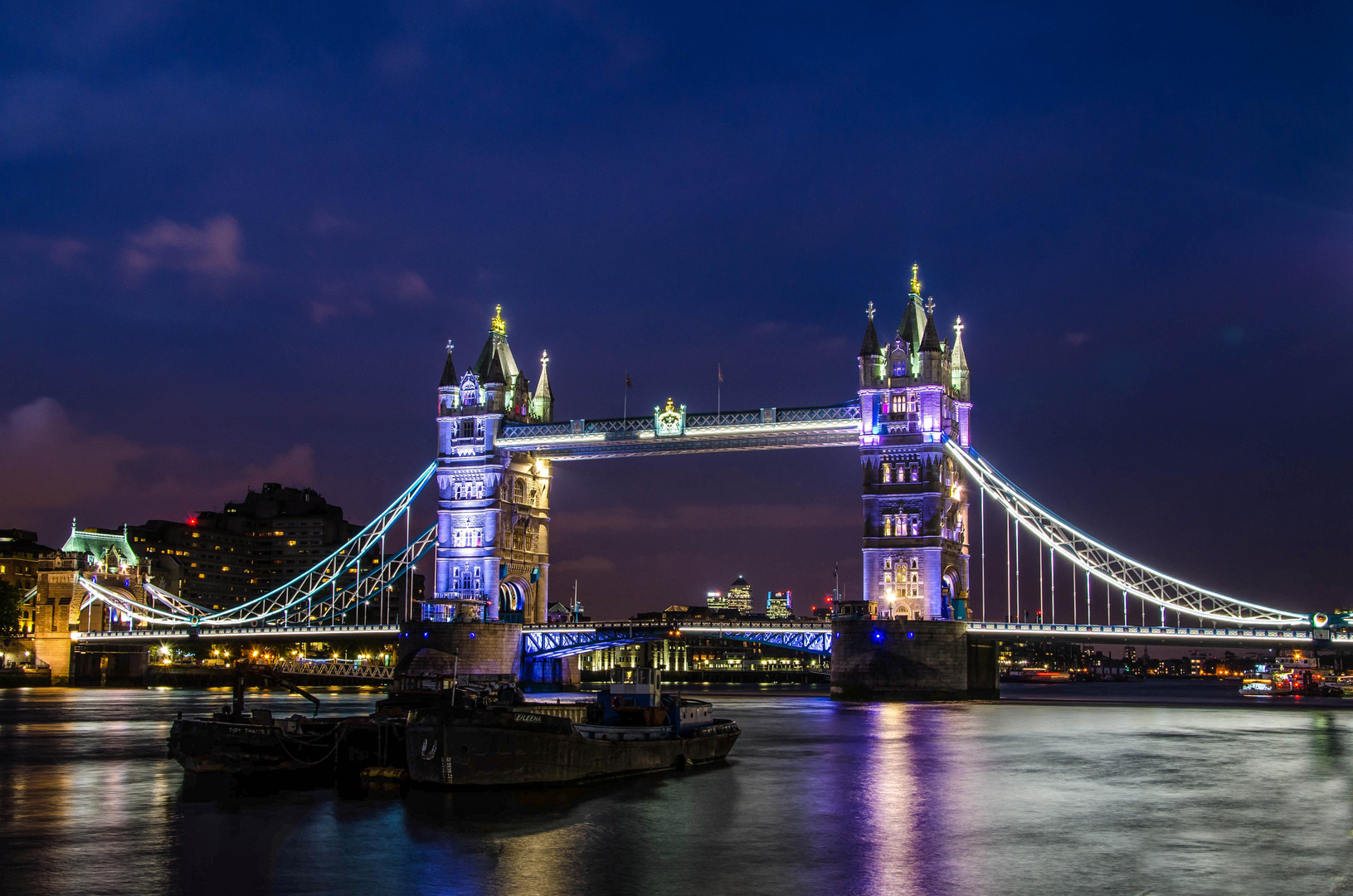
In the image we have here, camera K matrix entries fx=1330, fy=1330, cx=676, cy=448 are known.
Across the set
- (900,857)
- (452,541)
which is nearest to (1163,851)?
Answer: (900,857)

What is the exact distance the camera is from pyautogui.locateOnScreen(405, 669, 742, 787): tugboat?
30188mm

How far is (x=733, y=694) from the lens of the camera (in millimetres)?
104500

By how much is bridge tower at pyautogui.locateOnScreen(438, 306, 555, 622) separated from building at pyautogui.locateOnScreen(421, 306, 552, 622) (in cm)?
6

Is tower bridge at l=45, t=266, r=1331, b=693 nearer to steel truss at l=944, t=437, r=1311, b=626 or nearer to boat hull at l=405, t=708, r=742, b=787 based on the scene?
steel truss at l=944, t=437, r=1311, b=626

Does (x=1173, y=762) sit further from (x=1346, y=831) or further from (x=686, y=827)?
(x=686, y=827)

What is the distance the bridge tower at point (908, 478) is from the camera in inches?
2965

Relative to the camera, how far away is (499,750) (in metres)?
30.1

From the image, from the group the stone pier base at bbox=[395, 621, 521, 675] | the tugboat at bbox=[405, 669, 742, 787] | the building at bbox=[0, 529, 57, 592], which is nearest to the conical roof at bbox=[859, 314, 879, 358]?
the stone pier base at bbox=[395, 621, 521, 675]

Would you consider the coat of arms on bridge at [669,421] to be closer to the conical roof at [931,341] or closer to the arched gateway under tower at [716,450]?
the arched gateway under tower at [716,450]

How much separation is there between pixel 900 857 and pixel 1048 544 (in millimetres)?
56617

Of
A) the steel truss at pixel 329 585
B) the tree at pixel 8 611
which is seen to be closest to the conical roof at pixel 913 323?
the steel truss at pixel 329 585

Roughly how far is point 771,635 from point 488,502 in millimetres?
21085

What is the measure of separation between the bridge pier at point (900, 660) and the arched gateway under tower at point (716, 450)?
3.25 meters

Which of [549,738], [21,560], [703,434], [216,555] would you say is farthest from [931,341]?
[216,555]
